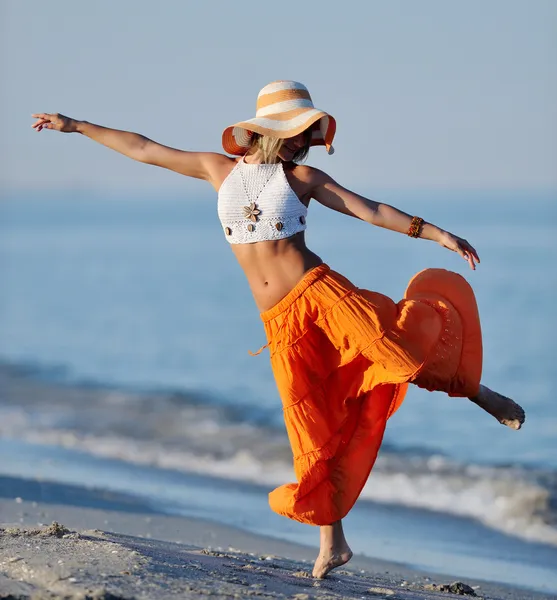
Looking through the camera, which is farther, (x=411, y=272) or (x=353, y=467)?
(x=411, y=272)

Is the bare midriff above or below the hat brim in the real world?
below

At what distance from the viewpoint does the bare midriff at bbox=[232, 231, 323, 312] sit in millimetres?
5406

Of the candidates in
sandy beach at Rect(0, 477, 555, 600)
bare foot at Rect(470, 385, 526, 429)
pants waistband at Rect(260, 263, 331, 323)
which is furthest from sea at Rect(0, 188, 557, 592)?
pants waistband at Rect(260, 263, 331, 323)

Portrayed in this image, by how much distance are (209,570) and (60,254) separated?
40284mm

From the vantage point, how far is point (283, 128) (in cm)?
539

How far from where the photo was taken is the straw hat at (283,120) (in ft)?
17.6

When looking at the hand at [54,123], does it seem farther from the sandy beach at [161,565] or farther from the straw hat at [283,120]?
the sandy beach at [161,565]

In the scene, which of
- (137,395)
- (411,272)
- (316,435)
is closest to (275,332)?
(316,435)

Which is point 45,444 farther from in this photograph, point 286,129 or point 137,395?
point 286,129

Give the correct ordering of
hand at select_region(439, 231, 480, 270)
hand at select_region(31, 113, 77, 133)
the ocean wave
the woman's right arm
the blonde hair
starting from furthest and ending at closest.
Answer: the ocean wave, hand at select_region(31, 113, 77, 133), the woman's right arm, the blonde hair, hand at select_region(439, 231, 480, 270)

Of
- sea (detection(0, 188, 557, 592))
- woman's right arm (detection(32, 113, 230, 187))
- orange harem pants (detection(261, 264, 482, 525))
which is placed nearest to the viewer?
orange harem pants (detection(261, 264, 482, 525))

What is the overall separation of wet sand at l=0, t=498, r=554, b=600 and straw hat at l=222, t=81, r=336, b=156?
6.68 ft

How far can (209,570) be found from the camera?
5.15 m

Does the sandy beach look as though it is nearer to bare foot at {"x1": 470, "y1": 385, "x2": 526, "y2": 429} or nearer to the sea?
the sea
